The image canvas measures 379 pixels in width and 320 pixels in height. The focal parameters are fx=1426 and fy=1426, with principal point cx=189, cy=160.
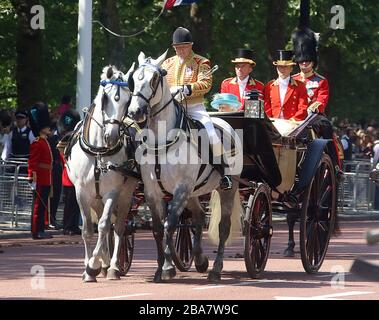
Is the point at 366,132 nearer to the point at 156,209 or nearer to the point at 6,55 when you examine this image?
the point at 6,55

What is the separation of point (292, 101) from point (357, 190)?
14427mm

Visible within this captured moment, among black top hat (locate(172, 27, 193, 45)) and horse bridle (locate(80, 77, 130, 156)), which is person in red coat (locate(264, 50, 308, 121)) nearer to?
black top hat (locate(172, 27, 193, 45))

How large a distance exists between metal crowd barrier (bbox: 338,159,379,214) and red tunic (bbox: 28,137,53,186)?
10.4 meters

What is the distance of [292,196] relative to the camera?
17.0m

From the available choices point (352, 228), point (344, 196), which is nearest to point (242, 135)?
point (352, 228)

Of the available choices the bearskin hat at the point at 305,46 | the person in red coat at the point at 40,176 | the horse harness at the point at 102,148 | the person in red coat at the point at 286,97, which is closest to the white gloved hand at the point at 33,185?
the person in red coat at the point at 40,176

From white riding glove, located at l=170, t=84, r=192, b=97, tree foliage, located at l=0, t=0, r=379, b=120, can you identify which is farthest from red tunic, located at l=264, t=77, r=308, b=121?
tree foliage, located at l=0, t=0, r=379, b=120

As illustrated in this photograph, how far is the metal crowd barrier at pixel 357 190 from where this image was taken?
104 feet

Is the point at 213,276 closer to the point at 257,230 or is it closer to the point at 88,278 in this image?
the point at 257,230

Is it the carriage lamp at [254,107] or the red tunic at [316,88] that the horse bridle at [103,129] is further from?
the red tunic at [316,88]

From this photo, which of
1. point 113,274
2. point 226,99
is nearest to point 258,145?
point 226,99

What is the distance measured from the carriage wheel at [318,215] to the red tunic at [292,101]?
0.94 meters

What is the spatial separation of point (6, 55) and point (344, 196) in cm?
960

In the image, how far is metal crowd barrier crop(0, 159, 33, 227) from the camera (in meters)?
24.0
